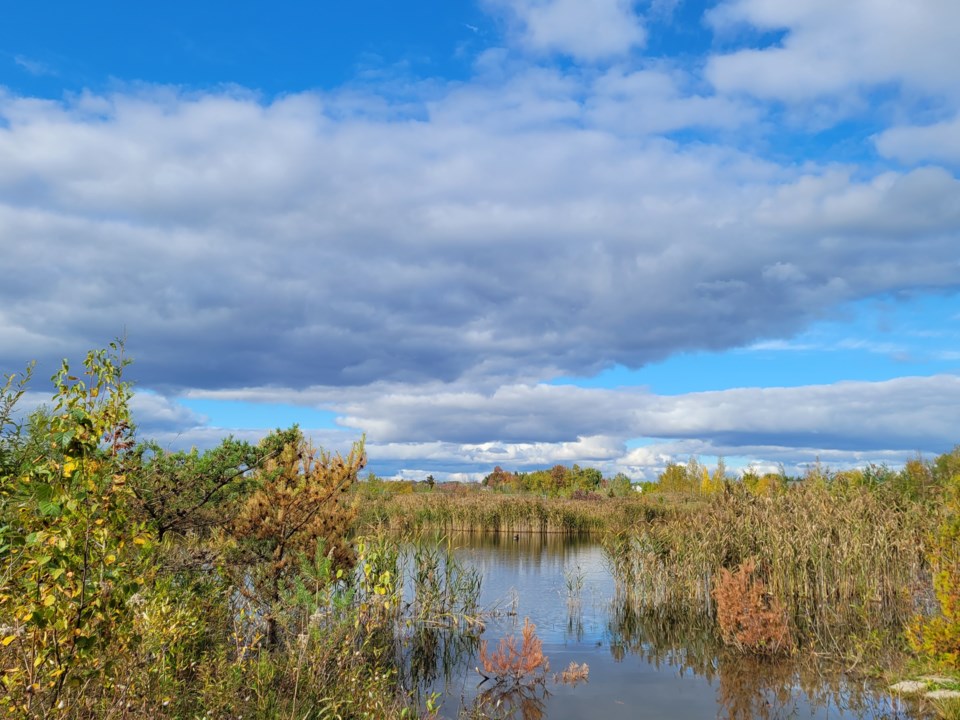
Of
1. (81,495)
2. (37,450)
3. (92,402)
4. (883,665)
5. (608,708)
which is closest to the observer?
(81,495)

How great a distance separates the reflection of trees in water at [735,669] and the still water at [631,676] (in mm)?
16

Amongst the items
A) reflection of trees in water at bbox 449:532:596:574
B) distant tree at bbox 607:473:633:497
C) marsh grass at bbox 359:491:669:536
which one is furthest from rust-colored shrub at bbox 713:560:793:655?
distant tree at bbox 607:473:633:497

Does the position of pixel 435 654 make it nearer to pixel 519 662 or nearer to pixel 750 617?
pixel 519 662

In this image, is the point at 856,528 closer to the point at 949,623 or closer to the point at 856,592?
the point at 856,592

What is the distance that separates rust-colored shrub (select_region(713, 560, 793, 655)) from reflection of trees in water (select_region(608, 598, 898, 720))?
233 millimetres

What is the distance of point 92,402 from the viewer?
5.45 m

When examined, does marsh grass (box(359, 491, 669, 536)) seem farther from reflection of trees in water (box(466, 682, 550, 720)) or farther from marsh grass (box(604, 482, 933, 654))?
reflection of trees in water (box(466, 682, 550, 720))

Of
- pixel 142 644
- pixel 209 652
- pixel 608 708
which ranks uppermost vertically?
pixel 142 644

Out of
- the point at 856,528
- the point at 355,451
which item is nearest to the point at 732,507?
the point at 856,528

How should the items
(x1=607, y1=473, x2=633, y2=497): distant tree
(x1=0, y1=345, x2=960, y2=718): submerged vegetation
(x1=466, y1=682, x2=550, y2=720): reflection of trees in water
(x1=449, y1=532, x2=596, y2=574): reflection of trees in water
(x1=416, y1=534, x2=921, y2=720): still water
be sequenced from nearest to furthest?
(x1=0, y1=345, x2=960, y2=718): submerged vegetation → (x1=466, y1=682, x2=550, y2=720): reflection of trees in water → (x1=416, y1=534, x2=921, y2=720): still water → (x1=449, y1=532, x2=596, y2=574): reflection of trees in water → (x1=607, y1=473, x2=633, y2=497): distant tree

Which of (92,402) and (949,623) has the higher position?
(92,402)

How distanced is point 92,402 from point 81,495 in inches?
34.6

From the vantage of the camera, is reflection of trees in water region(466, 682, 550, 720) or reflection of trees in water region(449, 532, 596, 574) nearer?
reflection of trees in water region(466, 682, 550, 720)

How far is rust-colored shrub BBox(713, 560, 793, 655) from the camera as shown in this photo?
42.5 ft
